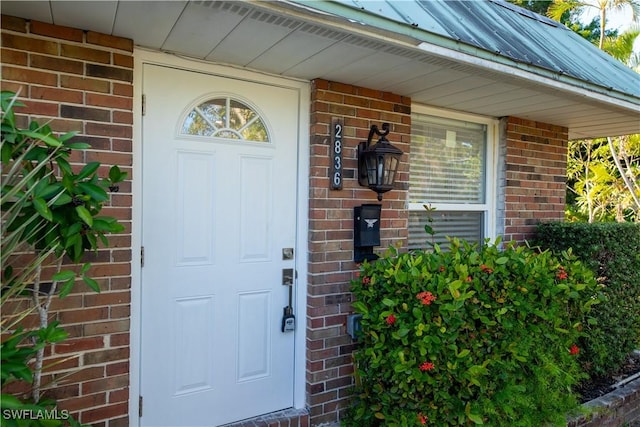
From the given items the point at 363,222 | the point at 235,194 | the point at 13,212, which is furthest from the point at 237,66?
the point at 13,212

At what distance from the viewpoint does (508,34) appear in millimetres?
2904

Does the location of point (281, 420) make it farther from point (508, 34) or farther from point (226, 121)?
point (508, 34)

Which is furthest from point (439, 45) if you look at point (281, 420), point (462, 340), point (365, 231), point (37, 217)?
point (281, 420)

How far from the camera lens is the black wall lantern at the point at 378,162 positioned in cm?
285

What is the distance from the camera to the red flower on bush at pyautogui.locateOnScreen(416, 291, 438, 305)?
2.30 meters

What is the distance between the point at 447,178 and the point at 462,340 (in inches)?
68.5

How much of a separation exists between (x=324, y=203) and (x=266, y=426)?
57.6 inches

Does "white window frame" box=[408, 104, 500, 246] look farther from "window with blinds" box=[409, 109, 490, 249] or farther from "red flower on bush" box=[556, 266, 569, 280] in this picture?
"red flower on bush" box=[556, 266, 569, 280]

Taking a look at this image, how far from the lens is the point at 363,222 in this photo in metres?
2.95

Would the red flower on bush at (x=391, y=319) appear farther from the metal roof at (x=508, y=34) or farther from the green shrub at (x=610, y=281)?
the green shrub at (x=610, y=281)

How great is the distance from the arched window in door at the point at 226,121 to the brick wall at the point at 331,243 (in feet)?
1.25

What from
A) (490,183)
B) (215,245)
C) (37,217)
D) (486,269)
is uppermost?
(490,183)

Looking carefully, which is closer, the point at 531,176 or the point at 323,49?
the point at 323,49

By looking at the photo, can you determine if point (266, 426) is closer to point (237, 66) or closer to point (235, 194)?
point (235, 194)
